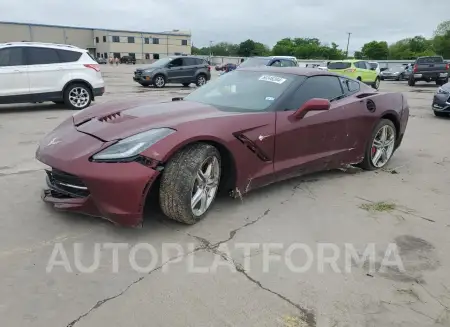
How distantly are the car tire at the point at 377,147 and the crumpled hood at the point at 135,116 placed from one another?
2287 mm

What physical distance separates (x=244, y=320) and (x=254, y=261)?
0.67 meters

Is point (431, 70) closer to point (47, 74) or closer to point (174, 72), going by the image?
point (174, 72)

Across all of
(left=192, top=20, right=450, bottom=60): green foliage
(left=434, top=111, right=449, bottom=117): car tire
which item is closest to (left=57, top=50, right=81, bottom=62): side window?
(left=434, top=111, right=449, bottom=117): car tire

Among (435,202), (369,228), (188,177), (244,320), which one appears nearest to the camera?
(244,320)

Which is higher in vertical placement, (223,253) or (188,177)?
(188,177)

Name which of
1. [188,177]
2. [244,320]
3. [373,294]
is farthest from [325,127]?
[244,320]

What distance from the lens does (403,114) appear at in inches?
217

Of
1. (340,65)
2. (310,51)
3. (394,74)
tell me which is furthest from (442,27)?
(340,65)

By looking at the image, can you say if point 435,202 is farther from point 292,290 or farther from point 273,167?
point 292,290

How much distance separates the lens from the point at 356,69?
69.8 feet

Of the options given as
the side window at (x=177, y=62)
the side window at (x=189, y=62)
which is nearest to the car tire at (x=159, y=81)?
the side window at (x=177, y=62)

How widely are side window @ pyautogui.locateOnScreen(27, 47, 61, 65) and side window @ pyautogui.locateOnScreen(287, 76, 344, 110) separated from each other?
753 cm

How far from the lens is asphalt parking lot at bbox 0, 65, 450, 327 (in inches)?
90.8

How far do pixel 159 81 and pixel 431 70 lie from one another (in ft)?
50.1
